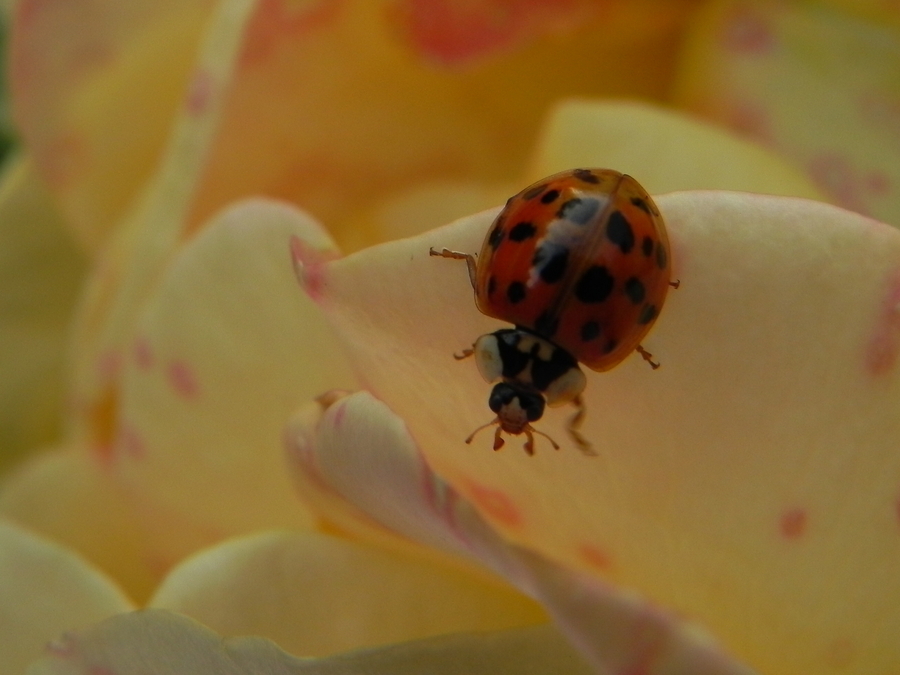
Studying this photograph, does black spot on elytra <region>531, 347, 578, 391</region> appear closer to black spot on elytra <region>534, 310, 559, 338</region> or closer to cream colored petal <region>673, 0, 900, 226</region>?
black spot on elytra <region>534, 310, 559, 338</region>

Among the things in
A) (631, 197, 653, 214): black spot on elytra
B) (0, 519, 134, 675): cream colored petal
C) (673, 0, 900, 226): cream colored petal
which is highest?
(673, 0, 900, 226): cream colored petal

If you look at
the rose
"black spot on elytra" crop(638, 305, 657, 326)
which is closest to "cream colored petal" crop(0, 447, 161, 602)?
the rose

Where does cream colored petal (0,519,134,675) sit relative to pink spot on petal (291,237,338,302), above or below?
below

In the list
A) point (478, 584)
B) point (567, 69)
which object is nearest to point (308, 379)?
point (478, 584)

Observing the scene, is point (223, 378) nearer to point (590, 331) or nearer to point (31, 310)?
point (590, 331)

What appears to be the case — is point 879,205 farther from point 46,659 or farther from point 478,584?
point 46,659

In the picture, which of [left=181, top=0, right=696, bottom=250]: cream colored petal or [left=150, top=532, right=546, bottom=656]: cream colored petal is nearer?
[left=150, top=532, right=546, bottom=656]: cream colored petal
